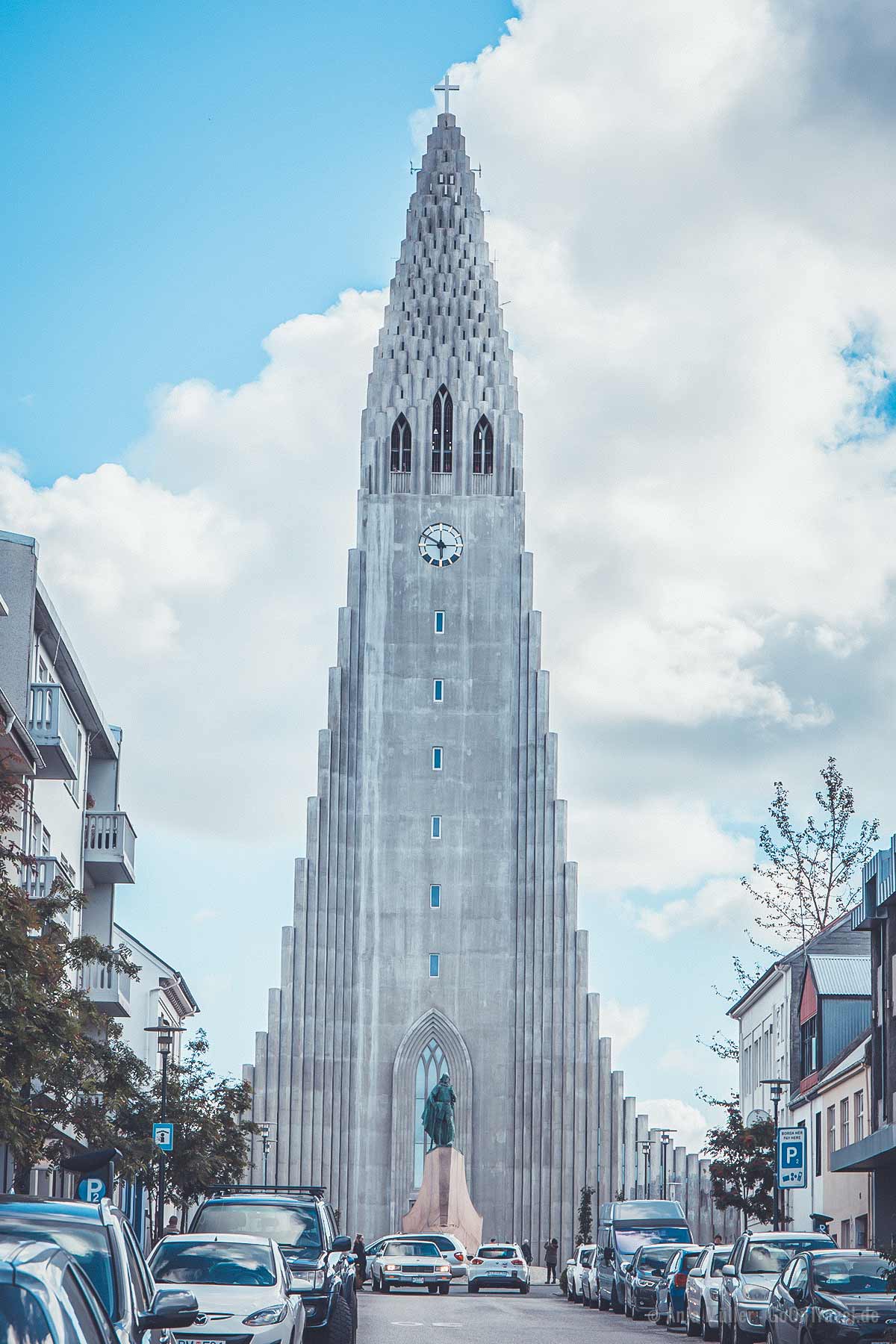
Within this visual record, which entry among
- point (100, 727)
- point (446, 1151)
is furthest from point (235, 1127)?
point (446, 1151)

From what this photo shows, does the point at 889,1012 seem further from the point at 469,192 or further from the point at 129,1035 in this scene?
the point at 469,192

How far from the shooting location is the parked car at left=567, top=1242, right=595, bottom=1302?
48.8m

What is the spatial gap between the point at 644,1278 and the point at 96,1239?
2916 centimetres

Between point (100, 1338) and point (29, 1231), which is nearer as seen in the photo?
point (100, 1338)

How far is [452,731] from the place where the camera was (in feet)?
276

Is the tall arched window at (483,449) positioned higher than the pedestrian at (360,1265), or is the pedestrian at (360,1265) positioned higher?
the tall arched window at (483,449)

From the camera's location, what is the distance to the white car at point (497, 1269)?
54938 millimetres

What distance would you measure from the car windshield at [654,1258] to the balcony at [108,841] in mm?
16148

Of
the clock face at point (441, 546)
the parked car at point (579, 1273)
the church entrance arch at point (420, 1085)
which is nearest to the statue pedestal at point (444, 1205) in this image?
the church entrance arch at point (420, 1085)

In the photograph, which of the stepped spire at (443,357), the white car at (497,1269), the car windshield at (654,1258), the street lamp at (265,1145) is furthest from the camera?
the stepped spire at (443,357)

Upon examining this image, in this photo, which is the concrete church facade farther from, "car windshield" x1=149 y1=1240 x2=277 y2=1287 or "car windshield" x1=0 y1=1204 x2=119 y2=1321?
"car windshield" x1=0 y1=1204 x2=119 y2=1321

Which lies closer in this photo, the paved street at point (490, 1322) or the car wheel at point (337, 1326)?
the car wheel at point (337, 1326)

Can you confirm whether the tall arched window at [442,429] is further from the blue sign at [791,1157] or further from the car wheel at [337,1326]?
the car wheel at [337,1326]

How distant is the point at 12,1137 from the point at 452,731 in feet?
203
